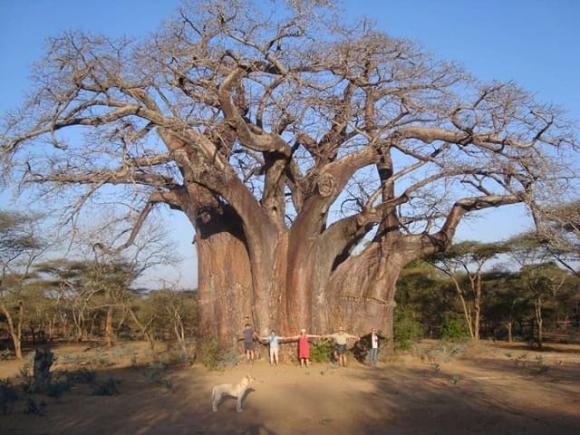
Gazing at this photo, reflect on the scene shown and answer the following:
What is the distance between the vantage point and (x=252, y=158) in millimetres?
12266

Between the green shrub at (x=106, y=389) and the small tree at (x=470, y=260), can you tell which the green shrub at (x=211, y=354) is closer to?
the green shrub at (x=106, y=389)

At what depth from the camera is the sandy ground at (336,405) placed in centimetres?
600

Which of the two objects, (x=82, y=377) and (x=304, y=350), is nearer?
(x=82, y=377)

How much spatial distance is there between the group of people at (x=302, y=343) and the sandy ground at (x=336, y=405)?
0.57m

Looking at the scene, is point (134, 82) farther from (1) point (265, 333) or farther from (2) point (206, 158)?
(1) point (265, 333)

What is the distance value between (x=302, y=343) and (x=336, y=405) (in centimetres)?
358

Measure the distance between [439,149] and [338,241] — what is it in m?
2.36

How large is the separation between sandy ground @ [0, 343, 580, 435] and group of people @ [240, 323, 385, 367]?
0.57 meters

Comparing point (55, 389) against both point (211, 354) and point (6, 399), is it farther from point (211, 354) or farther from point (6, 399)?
point (211, 354)

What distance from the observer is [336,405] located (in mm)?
6949

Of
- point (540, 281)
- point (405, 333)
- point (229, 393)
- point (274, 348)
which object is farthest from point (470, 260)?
point (229, 393)

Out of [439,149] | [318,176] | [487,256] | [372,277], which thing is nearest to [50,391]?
[318,176]

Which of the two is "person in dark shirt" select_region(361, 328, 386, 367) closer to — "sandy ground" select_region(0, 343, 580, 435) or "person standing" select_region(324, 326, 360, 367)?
"person standing" select_region(324, 326, 360, 367)

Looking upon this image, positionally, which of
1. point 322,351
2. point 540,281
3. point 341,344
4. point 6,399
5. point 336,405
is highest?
point 540,281
